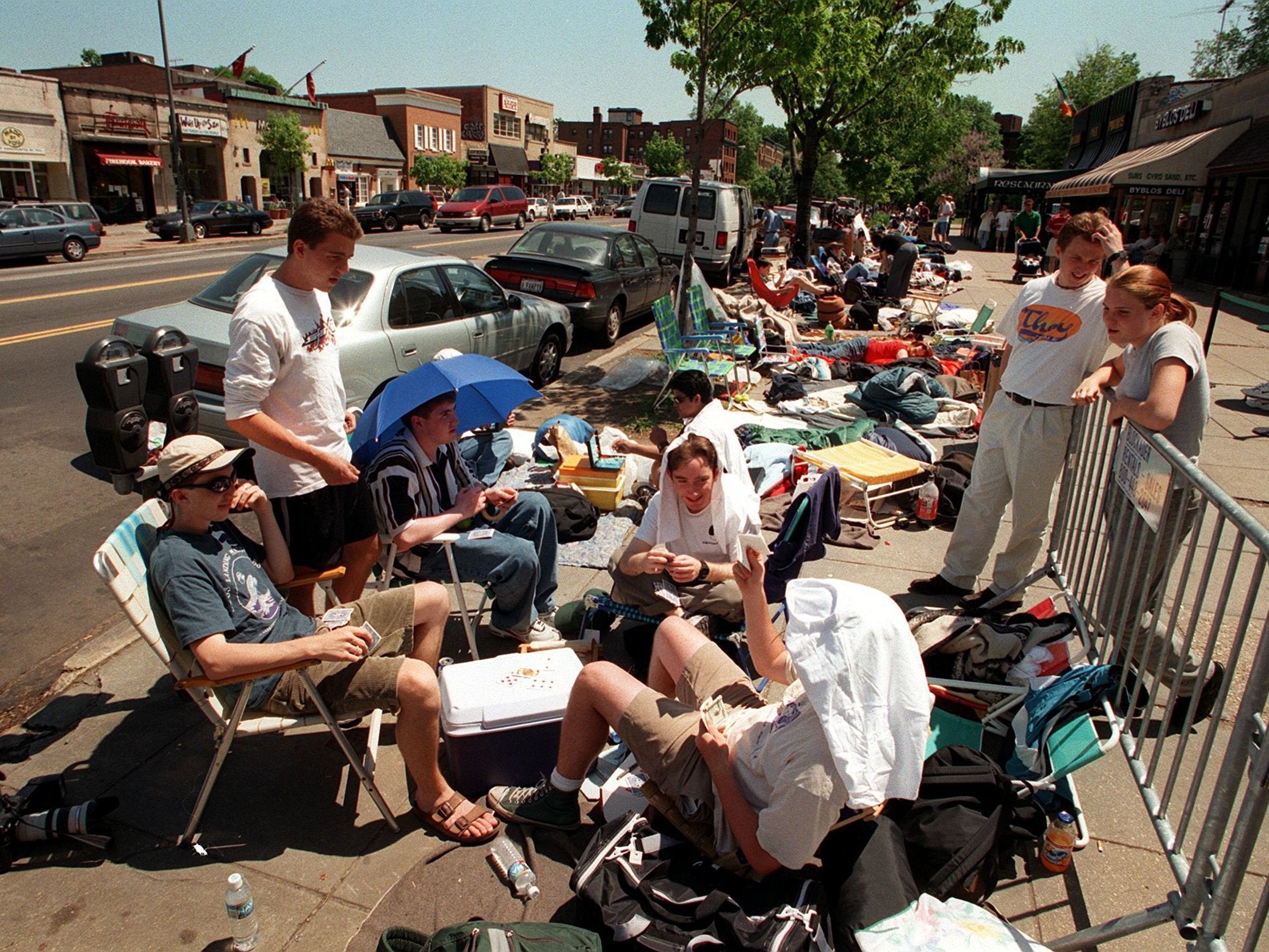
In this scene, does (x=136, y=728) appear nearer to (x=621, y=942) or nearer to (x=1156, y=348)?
(x=621, y=942)

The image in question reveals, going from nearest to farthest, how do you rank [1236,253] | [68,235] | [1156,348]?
[1156,348] → [1236,253] → [68,235]

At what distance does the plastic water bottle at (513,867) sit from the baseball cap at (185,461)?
1622 mm

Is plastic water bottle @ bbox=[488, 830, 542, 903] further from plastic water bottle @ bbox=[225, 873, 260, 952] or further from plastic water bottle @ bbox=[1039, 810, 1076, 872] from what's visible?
plastic water bottle @ bbox=[1039, 810, 1076, 872]

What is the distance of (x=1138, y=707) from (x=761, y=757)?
7.22ft

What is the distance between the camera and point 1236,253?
62.2 feet

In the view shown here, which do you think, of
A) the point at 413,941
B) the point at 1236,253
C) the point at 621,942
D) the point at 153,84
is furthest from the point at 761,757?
the point at 153,84

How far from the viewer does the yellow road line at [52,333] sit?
1080 cm

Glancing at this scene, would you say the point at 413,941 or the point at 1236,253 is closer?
the point at 413,941

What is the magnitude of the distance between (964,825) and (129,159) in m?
43.0

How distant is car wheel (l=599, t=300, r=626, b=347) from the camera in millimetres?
11502

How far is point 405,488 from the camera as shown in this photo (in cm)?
374

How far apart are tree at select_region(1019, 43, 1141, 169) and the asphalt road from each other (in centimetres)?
5250

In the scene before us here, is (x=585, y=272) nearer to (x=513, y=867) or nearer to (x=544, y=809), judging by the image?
(x=544, y=809)

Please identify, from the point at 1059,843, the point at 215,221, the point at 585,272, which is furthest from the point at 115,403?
the point at 215,221
